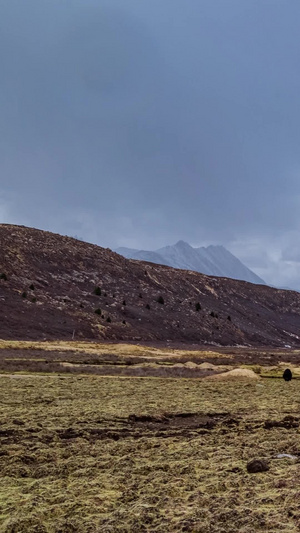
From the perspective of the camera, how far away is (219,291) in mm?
146375

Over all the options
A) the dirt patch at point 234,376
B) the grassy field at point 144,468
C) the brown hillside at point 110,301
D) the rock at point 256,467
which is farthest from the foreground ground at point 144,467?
the brown hillside at point 110,301

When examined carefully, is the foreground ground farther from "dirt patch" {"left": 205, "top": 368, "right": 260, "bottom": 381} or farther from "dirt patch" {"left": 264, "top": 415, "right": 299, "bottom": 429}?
"dirt patch" {"left": 205, "top": 368, "right": 260, "bottom": 381}

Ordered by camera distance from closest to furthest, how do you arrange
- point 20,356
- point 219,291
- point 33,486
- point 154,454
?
point 33,486 < point 154,454 < point 20,356 < point 219,291

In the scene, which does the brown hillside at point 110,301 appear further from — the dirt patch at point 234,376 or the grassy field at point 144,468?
the grassy field at point 144,468

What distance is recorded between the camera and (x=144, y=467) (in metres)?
9.19

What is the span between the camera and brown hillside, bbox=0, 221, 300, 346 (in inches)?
3231

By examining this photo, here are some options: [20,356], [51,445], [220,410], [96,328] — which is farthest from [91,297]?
[51,445]

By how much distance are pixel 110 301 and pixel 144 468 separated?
93.9 meters

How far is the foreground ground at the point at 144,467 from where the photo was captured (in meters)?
6.36

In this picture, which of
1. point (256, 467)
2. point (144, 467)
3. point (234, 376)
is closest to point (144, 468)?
point (144, 467)

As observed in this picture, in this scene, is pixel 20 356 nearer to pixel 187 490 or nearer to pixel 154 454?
pixel 154 454

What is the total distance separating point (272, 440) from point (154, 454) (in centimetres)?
317

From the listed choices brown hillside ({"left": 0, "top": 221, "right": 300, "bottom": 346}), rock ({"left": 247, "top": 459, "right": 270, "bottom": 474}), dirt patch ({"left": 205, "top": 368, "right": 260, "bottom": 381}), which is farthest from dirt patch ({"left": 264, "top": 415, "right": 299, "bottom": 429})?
brown hillside ({"left": 0, "top": 221, "right": 300, "bottom": 346})

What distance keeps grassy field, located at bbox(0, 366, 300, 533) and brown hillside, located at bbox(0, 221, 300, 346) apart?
52.8 metres
